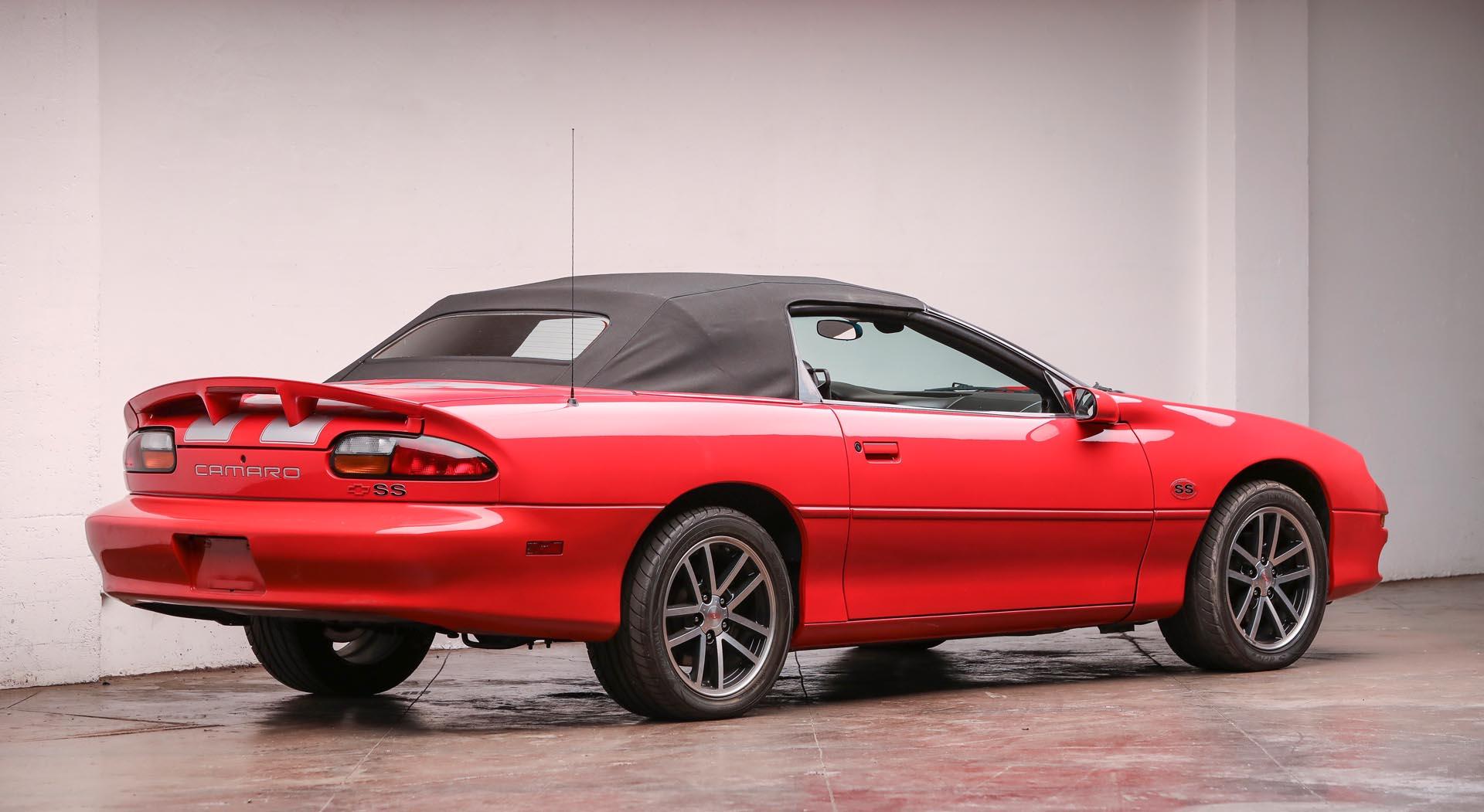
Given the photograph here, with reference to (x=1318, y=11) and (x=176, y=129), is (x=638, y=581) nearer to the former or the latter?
(x=176, y=129)

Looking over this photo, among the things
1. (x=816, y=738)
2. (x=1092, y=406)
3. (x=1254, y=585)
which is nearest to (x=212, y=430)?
(x=816, y=738)

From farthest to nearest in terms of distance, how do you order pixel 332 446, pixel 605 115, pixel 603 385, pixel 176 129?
pixel 605 115, pixel 176 129, pixel 603 385, pixel 332 446

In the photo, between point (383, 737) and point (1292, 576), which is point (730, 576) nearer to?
point (383, 737)

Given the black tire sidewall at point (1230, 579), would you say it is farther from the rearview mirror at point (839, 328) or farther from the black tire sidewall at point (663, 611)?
the black tire sidewall at point (663, 611)

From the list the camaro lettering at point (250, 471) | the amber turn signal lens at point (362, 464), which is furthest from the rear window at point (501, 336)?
the camaro lettering at point (250, 471)

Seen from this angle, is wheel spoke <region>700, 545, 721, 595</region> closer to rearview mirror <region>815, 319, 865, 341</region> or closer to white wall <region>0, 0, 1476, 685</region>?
rearview mirror <region>815, 319, 865, 341</region>

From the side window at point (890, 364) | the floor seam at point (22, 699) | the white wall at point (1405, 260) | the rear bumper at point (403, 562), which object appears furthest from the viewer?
the white wall at point (1405, 260)

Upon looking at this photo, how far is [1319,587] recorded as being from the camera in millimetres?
6691

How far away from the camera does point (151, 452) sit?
517 centimetres

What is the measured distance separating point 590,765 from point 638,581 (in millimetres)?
657

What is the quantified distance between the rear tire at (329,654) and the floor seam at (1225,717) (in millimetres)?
2508

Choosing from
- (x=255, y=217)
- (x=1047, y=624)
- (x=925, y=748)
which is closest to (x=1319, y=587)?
(x=1047, y=624)

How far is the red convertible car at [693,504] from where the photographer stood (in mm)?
4758

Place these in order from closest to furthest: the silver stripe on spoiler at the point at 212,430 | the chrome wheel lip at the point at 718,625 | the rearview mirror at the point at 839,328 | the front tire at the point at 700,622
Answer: the silver stripe on spoiler at the point at 212,430 → the front tire at the point at 700,622 → the chrome wheel lip at the point at 718,625 → the rearview mirror at the point at 839,328
